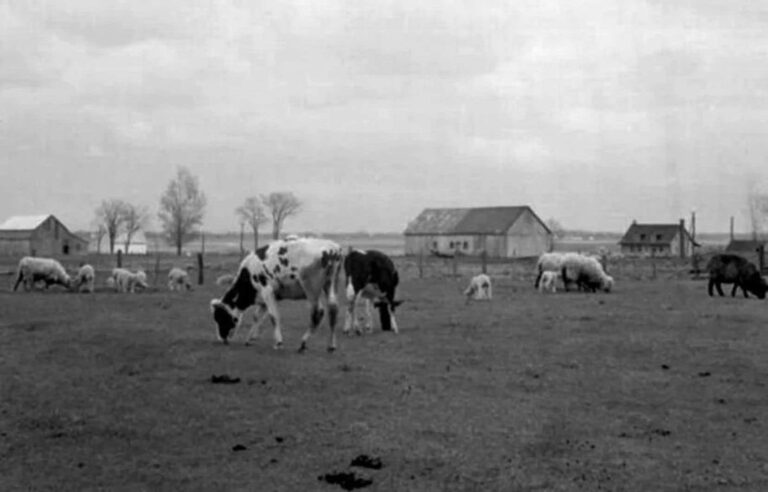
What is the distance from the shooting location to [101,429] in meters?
11.3

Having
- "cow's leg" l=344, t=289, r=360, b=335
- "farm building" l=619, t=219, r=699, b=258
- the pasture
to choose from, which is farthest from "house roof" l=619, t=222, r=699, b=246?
"cow's leg" l=344, t=289, r=360, b=335

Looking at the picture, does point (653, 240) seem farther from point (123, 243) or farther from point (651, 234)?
point (123, 243)

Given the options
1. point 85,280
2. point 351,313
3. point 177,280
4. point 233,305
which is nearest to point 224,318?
point 233,305

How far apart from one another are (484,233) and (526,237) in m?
5.34

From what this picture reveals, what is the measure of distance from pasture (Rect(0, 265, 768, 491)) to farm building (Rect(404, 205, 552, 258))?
3139 inches

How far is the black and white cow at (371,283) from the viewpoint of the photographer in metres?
21.2

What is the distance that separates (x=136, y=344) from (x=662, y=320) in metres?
14.4

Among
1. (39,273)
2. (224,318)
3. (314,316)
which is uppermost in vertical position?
(39,273)

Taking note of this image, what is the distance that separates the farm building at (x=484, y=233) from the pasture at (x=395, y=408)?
79.7 m

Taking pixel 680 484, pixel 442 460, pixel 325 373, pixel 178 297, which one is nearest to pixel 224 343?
pixel 325 373

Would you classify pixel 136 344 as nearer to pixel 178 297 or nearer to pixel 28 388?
pixel 28 388

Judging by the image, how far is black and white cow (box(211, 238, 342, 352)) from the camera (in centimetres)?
1784

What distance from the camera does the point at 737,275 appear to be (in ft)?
114

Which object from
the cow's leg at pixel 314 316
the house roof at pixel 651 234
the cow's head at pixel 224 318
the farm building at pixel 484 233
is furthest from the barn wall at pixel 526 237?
the cow's leg at pixel 314 316
